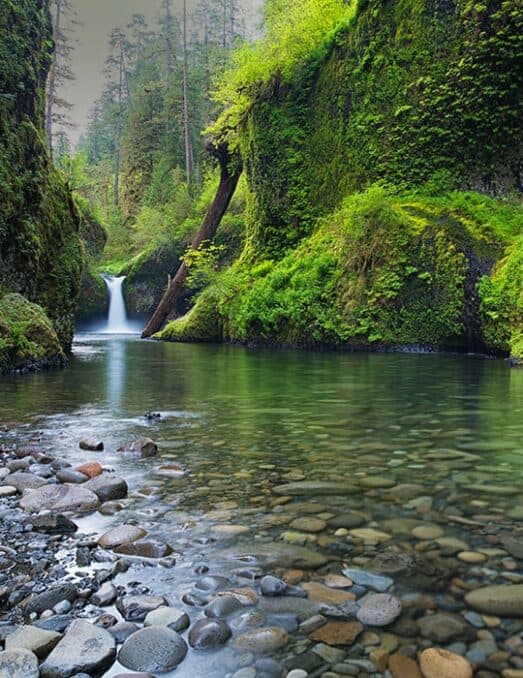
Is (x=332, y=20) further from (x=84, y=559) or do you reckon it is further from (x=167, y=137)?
(x=167, y=137)

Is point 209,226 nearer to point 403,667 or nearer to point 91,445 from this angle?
point 91,445

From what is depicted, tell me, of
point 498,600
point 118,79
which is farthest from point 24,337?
point 118,79

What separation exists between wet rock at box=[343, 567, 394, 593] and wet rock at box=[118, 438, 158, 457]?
1994mm

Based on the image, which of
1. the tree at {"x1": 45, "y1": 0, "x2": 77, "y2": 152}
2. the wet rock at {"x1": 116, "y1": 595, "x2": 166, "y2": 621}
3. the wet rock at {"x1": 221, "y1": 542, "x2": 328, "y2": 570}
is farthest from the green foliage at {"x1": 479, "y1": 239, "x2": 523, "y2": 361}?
the tree at {"x1": 45, "y1": 0, "x2": 77, "y2": 152}

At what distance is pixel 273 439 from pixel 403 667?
2.74m

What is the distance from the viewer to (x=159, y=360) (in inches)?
450

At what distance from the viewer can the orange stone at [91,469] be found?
3160mm

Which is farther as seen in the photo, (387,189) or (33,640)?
(387,189)

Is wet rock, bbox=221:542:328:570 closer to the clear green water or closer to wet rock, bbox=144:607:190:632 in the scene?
the clear green water

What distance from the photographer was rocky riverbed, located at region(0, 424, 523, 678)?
1.50m

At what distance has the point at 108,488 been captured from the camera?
2.85 meters

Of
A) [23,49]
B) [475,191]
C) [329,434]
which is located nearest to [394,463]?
[329,434]

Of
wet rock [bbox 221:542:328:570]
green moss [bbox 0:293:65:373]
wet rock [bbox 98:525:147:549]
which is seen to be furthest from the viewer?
green moss [bbox 0:293:65:373]

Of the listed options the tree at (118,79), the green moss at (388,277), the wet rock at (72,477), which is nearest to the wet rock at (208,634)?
the wet rock at (72,477)
